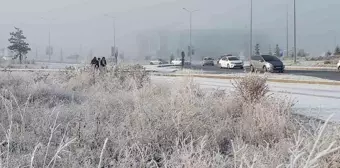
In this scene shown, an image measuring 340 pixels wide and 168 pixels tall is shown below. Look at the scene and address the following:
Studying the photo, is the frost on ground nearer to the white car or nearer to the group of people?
the group of people

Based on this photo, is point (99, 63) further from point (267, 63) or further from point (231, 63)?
point (231, 63)

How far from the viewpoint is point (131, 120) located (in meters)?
7.22

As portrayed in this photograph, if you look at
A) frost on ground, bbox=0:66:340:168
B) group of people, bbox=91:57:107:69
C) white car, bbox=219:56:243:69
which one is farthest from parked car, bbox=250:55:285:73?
frost on ground, bbox=0:66:340:168

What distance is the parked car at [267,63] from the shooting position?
108 feet

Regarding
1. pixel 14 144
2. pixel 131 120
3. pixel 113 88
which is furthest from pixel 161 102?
pixel 113 88

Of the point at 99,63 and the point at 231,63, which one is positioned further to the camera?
the point at 231,63

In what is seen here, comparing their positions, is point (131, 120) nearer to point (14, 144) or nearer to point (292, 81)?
point (14, 144)

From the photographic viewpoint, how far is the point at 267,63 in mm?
33688

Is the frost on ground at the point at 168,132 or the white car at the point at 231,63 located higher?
the white car at the point at 231,63

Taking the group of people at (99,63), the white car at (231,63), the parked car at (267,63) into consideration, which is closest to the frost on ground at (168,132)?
the group of people at (99,63)

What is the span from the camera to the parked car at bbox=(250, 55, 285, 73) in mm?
32844

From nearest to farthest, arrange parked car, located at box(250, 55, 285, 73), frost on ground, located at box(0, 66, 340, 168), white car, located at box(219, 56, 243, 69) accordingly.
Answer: frost on ground, located at box(0, 66, 340, 168), parked car, located at box(250, 55, 285, 73), white car, located at box(219, 56, 243, 69)

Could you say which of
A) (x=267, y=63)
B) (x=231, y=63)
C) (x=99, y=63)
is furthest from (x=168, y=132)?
(x=231, y=63)

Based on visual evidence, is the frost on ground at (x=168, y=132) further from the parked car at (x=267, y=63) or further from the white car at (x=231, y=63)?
the white car at (x=231, y=63)
